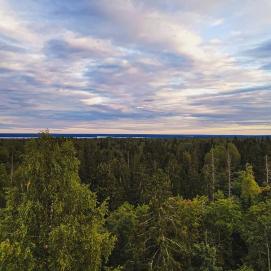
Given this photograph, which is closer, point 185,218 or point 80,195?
point 80,195

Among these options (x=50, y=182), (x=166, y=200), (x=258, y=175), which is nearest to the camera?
(x=50, y=182)

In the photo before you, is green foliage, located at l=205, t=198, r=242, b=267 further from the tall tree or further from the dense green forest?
the tall tree

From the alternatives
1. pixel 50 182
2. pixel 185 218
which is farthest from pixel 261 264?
pixel 50 182

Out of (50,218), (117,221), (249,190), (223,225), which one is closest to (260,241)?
(223,225)

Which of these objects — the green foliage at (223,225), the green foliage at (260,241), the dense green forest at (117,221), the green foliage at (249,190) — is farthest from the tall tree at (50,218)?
the green foliage at (249,190)

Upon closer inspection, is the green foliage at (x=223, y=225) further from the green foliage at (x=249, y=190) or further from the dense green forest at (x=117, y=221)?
the green foliage at (x=249, y=190)

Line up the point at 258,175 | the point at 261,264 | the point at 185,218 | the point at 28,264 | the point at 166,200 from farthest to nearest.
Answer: the point at 258,175 → the point at 185,218 → the point at 261,264 → the point at 166,200 → the point at 28,264

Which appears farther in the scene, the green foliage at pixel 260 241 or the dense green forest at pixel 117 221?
the green foliage at pixel 260 241

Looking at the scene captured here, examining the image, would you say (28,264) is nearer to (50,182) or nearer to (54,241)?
(54,241)

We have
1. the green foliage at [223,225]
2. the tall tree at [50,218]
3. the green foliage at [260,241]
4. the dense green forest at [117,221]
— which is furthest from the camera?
the green foliage at [223,225]
